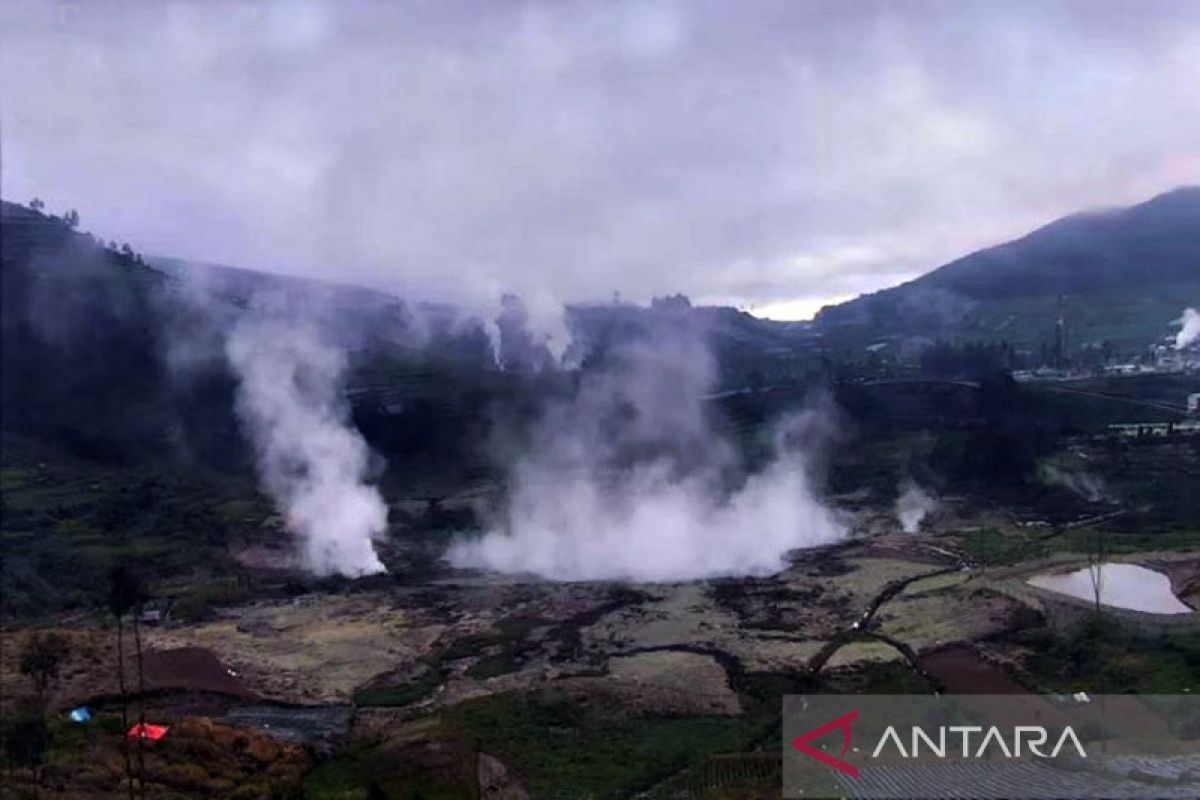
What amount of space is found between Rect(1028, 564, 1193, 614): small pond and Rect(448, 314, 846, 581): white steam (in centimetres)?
1265

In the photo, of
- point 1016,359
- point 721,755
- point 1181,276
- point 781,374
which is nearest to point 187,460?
point 721,755

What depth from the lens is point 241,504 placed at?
65.9 metres

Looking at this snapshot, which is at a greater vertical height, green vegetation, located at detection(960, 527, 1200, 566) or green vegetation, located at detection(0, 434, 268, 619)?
green vegetation, located at detection(0, 434, 268, 619)

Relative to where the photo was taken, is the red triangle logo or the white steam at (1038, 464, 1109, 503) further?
the white steam at (1038, 464, 1109, 503)

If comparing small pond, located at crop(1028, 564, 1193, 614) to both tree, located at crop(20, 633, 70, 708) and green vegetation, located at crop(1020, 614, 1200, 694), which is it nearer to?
green vegetation, located at crop(1020, 614, 1200, 694)

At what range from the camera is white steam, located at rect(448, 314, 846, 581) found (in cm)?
5400

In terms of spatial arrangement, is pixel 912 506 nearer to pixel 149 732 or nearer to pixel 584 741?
pixel 584 741

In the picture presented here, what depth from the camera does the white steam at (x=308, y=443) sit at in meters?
57.4

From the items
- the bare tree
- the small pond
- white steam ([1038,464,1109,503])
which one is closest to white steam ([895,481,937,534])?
white steam ([1038,464,1109,503])

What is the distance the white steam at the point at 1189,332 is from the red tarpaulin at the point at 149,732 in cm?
11458

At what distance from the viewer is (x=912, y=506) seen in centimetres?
6475

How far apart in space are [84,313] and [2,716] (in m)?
59.4

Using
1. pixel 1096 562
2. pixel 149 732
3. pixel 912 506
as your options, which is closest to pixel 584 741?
pixel 149 732

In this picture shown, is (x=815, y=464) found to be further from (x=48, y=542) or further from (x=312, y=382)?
(x=48, y=542)
